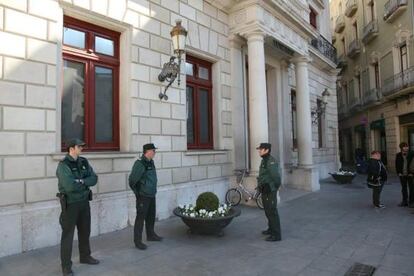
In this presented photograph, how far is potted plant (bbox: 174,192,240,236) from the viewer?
630cm

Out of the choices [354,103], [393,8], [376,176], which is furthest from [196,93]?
[354,103]

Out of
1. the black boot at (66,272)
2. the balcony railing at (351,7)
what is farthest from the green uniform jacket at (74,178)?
the balcony railing at (351,7)

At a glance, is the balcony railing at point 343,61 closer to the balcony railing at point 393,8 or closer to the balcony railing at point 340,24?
the balcony railing at point 340,24

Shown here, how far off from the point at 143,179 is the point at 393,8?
20395 millimetres

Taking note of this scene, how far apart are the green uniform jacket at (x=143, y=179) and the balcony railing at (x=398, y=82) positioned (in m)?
17.8

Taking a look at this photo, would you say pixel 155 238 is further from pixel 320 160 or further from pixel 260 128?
pixel 320 160

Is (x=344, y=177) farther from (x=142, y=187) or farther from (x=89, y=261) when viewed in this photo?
(x=89, y=261)

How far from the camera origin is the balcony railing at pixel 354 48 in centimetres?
2740

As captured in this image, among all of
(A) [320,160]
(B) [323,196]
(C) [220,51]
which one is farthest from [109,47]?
(A) [320,160]

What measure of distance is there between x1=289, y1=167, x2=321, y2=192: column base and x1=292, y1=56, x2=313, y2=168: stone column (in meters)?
0.21

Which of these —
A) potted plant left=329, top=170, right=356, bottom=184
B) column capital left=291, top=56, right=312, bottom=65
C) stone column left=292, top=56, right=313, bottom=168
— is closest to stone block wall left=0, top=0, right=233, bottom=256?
column capital left=291, top=56, right=312, bottom=65

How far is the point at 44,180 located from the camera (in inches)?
237

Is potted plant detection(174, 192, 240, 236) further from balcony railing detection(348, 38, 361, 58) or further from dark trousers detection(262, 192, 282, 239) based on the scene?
balcony railing detection(348, 38, 361, 58)

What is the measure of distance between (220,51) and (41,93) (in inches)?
221
